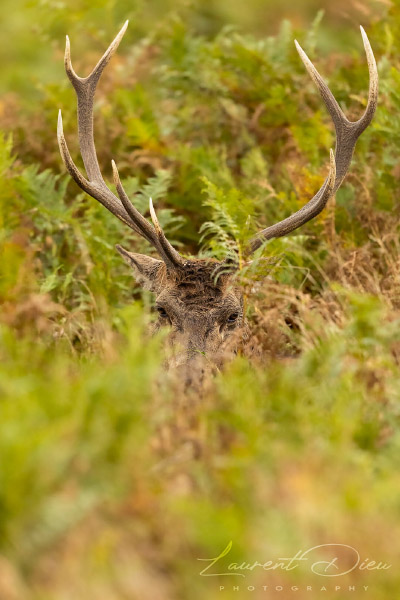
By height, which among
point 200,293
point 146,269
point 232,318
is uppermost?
point 200,293

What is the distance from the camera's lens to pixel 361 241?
7.24 metres

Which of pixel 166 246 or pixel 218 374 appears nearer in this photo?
pixel 218 374

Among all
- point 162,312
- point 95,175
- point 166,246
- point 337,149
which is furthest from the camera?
point 95,175

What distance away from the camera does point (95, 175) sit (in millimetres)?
6836

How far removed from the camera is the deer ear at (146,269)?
6.55m

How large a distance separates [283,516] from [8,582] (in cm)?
86

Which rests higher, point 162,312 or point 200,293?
point 200,293

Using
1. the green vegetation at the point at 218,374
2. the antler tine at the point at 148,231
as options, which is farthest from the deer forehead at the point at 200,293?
the green vegetation at the point at 218,374

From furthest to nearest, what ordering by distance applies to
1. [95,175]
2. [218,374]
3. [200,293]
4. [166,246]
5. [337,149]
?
[95,175] → [337,149] → [200,293] → [166,246] → [218,374]

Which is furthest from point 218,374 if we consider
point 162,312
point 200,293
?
point 162,312

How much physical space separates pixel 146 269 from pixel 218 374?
176 centimetres

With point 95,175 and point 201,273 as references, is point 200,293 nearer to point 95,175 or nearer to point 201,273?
point 201,273

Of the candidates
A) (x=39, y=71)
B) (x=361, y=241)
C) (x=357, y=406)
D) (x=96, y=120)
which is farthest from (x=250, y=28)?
(x=357, y=406)

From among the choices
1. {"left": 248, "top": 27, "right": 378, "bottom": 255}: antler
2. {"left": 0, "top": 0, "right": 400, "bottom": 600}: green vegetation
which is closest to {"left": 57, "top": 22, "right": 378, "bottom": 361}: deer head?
{"left": 248, "top": 27, "right": 378, "bottom": 255}: antler
